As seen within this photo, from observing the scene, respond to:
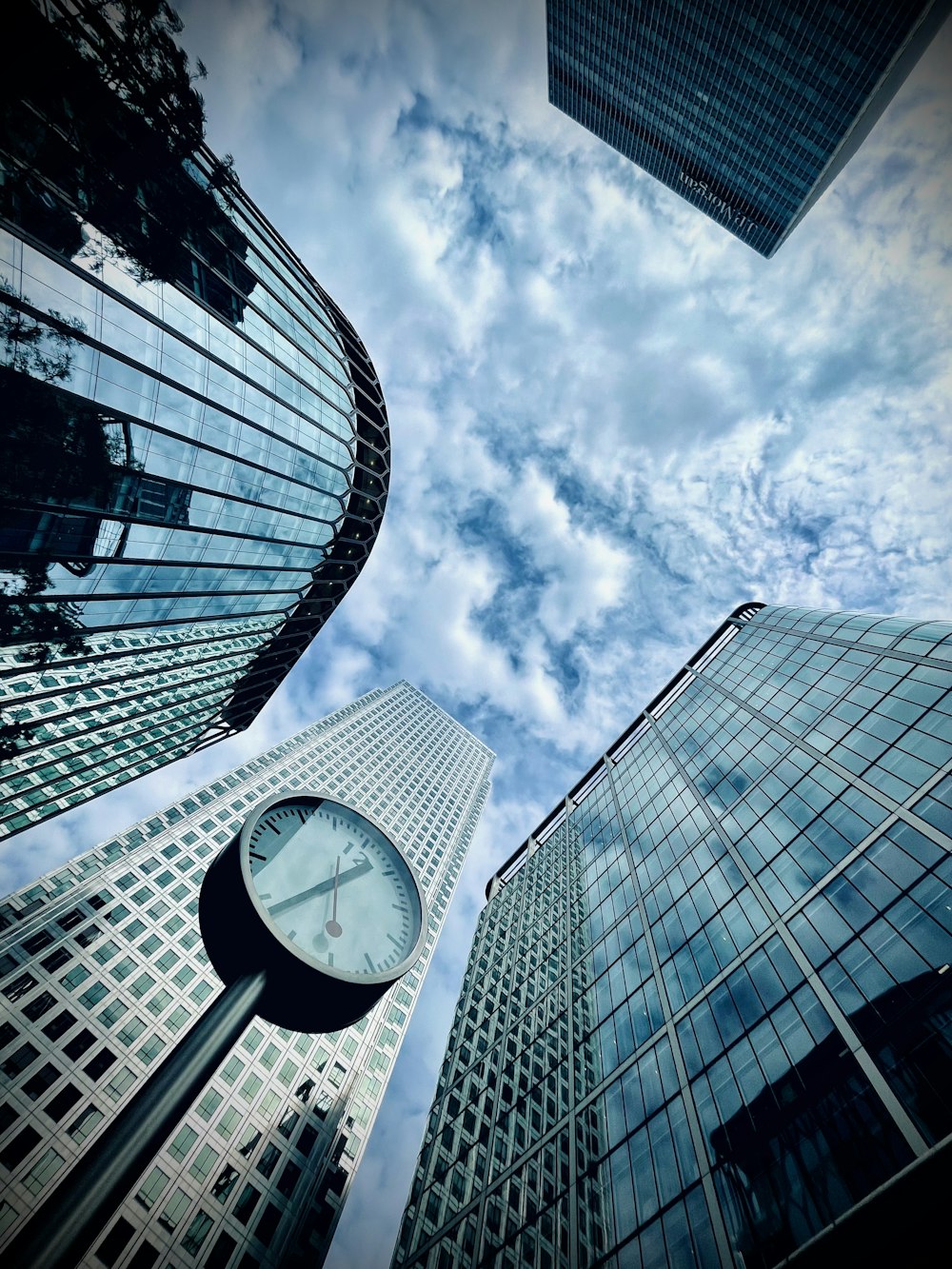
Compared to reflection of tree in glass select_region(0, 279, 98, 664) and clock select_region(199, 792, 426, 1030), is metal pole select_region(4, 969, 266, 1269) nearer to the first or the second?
clock select_region(199, 792, 426, 1030)

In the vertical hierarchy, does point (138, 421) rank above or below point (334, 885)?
above

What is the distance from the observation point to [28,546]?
2280 cm

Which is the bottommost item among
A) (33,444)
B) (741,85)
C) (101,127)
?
(33,444)

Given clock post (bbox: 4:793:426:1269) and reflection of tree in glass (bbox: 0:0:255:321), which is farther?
reflection of tree in glass (bbox: 0:0:255:321)

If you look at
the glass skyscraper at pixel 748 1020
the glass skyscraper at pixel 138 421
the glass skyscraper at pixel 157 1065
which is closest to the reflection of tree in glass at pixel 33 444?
the glass skyscraper at pixel 138 421

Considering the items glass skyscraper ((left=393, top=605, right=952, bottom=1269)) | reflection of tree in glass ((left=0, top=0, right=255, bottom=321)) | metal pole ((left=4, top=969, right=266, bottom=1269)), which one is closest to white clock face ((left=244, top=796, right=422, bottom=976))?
metal pole ((left=4, top=969, right=266, bottom=1269))

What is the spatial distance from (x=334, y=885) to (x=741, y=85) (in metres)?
96.5

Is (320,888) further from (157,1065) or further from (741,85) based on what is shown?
(741,85)

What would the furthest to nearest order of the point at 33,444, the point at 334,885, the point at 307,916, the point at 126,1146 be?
1. the point at 33,444
2. the point at 334,885
3. the point at 307,916
4. the point at 126,1146

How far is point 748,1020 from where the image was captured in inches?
795

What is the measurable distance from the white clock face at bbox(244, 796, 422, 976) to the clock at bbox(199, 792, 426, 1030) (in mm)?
20

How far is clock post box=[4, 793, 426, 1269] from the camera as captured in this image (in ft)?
19.8

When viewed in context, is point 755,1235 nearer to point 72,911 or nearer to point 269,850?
point 269,850

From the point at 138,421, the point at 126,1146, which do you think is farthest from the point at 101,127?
the point at 126,1146
